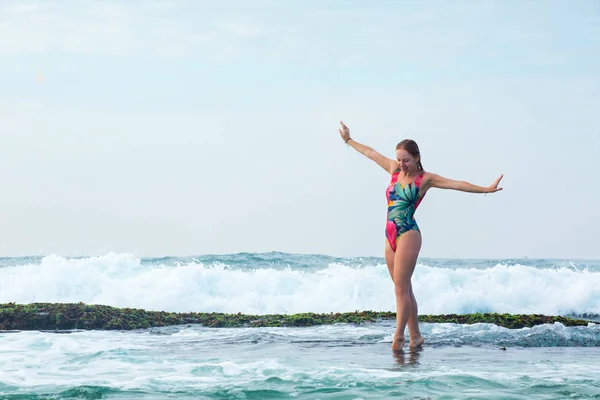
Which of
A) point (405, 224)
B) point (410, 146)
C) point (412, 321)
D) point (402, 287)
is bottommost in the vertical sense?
point (412, 321)

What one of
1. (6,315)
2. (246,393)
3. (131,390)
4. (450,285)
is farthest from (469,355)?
(450,285)

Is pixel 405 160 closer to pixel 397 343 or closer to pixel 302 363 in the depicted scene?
pixel 397 343

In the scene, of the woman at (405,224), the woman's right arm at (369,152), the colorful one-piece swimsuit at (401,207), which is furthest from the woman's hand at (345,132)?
the colorful one-piece swimsuit at (401,207)

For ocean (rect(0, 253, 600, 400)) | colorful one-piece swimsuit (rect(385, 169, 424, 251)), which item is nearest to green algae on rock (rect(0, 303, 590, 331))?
ocean (rect(0, 253, 600, 400))

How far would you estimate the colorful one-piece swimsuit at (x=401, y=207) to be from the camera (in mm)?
8586

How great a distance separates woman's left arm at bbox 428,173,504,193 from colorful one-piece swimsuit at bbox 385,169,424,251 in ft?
0.58

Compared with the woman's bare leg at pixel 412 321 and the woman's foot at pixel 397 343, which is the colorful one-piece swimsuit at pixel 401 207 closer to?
the woman's bare leg at pixel 412 321

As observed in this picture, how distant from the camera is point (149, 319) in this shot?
455 inches

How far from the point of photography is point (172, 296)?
18.9 meters

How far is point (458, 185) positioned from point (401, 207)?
2.86ft

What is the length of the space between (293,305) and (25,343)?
10.3 metres

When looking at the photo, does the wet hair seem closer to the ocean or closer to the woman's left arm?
the woman's left arm

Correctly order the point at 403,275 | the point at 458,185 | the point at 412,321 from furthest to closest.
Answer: the point at 412,321 < the point at 403,275 < the point at 458,185

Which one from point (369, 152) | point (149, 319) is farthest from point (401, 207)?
point (149, 319)
